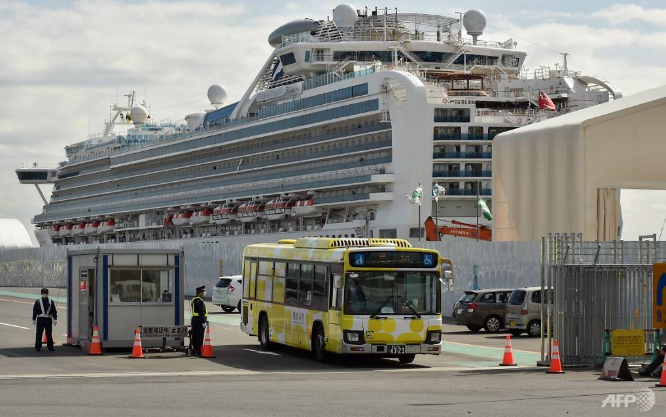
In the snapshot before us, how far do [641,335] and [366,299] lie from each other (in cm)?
491

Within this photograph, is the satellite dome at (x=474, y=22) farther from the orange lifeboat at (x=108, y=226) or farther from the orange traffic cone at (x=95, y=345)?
the orange traffic cone at (x=95, y=345)

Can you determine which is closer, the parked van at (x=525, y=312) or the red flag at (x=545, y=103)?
the parked van at (x=525, y=312)

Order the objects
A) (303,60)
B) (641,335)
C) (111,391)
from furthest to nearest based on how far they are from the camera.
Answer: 1. (303,60)
2. (641,335)
3. (111,391)

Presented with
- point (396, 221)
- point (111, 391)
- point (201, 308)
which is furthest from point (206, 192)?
point (111, 391)

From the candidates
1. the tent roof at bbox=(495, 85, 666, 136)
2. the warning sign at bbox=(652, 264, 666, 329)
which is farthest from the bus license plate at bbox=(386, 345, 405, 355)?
the tent roof at bbox=(495, 85, 666, 136)

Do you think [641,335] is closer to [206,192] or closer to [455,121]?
[455,121]

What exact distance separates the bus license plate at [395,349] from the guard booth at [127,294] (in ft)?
17.6

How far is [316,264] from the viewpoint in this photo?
24.6m

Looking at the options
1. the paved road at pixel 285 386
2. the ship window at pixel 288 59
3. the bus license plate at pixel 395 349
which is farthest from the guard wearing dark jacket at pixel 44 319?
the ship window at pixel 288 59

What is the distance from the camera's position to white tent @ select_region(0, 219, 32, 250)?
12006 centimetres

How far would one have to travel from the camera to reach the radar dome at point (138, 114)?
11675cm

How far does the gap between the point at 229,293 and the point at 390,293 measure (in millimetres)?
21595

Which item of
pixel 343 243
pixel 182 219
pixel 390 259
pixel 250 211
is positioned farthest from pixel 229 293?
pixel 182 219

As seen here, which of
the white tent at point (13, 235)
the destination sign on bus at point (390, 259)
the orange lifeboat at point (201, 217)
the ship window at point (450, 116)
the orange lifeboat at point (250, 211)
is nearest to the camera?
the destination sign on bus at point (390, 259)
